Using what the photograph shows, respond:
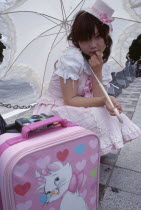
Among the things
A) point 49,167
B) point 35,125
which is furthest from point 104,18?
point 49,167

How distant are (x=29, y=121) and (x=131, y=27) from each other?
1.23 metres

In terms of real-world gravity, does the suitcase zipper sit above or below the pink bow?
below

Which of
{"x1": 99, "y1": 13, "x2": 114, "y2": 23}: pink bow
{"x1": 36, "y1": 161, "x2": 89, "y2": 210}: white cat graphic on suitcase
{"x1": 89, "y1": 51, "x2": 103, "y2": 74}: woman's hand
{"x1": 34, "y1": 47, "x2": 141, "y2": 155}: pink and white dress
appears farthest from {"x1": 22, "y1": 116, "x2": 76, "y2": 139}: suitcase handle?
{"x1": 99, "y1": 13, "x2": 114, "y2": 23}: pink bow

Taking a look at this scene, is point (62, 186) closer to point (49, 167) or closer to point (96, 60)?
point (49, 167)

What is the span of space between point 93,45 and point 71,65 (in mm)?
207

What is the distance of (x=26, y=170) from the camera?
3.08ft

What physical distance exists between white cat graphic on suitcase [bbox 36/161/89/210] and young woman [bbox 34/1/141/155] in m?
0.42

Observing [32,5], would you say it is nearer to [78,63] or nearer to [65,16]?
[65,16]

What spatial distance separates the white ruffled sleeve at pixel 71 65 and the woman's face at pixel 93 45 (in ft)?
0.17

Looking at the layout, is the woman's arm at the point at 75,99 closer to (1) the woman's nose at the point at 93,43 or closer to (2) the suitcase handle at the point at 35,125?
(1) the woman's nose at the point at 93,43

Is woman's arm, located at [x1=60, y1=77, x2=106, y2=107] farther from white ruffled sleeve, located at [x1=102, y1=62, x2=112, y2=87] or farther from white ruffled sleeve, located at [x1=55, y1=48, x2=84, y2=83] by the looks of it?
white ruffled sleeve, located at [x1=102, y1=62, x2=112, y2=87]

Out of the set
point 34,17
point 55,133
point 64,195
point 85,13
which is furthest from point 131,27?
point 64,195

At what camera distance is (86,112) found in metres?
1.52

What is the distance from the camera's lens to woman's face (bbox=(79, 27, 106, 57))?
155 cm
